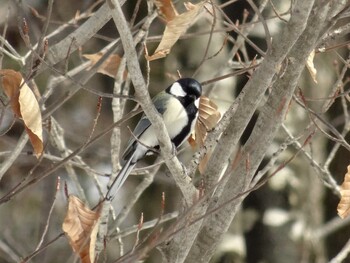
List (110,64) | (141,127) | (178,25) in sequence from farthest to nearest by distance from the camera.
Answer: (141,127), (110,64), (178,25)

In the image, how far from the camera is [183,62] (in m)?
5.60

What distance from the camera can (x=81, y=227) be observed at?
2307mm

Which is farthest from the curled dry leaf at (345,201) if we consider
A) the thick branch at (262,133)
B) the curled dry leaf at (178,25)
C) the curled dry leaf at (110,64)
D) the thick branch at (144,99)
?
the curled dry leaf at (110,64)

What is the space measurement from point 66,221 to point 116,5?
2.06 feet

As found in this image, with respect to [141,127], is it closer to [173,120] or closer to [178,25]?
[173,120]

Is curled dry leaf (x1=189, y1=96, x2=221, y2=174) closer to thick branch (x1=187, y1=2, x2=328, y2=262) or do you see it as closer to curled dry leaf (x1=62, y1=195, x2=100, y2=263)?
thick branch (x1=187, y1=2, x2=328, y2=262)

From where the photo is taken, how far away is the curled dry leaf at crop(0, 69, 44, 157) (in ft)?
7.46

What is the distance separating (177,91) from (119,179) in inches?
23.7

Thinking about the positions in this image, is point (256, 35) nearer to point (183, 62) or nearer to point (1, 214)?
point (183, 62)

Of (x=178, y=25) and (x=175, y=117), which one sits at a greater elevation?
(x=178, y=25)

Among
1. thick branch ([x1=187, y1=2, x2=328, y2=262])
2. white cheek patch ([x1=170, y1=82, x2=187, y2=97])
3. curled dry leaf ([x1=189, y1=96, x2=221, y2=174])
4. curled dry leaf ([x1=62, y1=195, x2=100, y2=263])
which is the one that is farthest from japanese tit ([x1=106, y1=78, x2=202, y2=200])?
curled dry leaf ([x1=62, y1=195, x2=100, y2=263])

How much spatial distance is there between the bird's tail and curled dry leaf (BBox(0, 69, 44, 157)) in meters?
0.62

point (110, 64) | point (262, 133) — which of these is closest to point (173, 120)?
point (110, 64)

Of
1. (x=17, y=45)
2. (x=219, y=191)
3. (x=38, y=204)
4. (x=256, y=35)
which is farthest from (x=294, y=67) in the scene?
(x=38, y=204)
